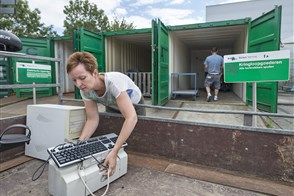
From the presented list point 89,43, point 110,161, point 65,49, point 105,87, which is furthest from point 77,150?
point 65,49

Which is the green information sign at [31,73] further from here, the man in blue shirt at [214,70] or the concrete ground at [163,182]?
the man in blue shirt at [214,70]

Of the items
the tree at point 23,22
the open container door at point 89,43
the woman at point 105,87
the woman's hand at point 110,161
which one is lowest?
the woman's hand at point 110,161

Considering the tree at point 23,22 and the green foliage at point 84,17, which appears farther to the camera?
the green foliage at point 84,17

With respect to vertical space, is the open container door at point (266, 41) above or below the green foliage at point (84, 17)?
below

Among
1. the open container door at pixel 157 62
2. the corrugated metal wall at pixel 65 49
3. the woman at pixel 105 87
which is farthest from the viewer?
the corrugated metal wall at pixel 65 49

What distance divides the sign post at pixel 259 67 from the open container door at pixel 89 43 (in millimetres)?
3951

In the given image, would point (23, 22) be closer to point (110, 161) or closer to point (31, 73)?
point (31, 73)

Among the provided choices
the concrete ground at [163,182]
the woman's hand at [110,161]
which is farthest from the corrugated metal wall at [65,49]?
the woman's hand at [110,161]

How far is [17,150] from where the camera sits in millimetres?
2275

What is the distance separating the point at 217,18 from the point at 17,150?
624 inches

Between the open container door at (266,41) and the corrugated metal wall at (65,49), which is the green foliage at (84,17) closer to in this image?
the corrugated metal wall at (65,49)

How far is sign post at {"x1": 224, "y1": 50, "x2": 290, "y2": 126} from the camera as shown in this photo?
6.39 ft

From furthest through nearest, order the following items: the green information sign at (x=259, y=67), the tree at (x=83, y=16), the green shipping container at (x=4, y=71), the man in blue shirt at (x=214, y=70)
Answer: the tree at (x=83, y=16) < the green shipping container at (x=4, y=71) < the man in blue shirt at (x=214, y=70) < the green information sign at (x=259, y=67)

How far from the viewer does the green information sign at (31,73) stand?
2611 millimetres
